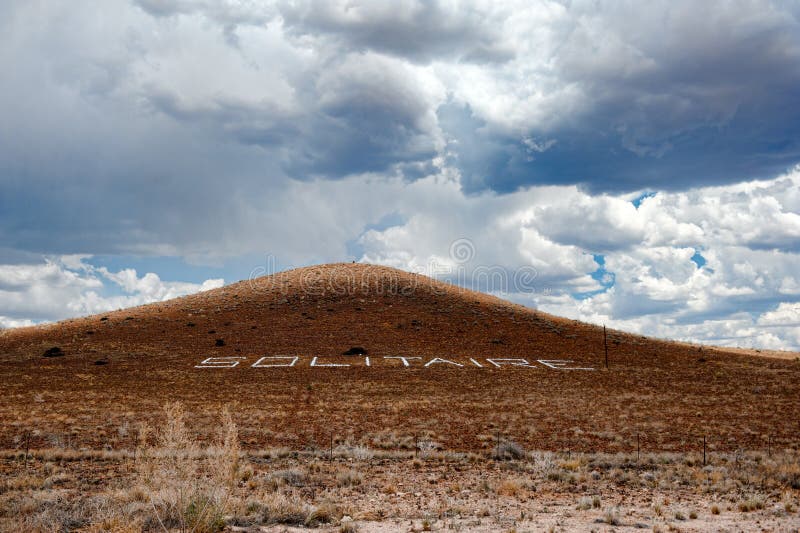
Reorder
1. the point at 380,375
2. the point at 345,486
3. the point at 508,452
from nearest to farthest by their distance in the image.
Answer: the point at 345,486 → the point at 508,452 → the point at 380,375

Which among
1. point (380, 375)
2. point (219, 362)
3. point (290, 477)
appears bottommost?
point (290, 477)

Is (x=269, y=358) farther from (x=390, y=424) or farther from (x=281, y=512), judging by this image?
(x=281, y=512)

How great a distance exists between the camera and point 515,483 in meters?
14.7

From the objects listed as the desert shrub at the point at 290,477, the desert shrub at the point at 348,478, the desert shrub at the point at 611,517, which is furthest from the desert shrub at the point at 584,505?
the desert shrub at the point at 290,477

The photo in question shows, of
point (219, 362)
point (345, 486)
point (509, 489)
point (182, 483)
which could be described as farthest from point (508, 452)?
point (219, 362)

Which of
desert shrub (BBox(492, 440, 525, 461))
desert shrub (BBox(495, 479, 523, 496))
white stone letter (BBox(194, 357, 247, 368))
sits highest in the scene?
white stone letter (BBox(194, 357, 247, 368))

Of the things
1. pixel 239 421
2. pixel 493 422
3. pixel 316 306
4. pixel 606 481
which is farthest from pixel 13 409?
pixel 316 306

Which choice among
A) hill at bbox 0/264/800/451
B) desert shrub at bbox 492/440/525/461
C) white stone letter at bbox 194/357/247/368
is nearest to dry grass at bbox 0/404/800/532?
desert shrub at bbox 492/440/525/461

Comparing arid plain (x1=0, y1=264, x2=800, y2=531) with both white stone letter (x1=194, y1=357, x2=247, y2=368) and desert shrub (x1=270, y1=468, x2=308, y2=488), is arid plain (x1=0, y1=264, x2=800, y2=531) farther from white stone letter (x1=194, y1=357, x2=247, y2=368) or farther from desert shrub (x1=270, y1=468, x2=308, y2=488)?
white stone letter (x1=194, y1=357, x2=247, y2=368)

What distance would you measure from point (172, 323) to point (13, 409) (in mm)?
40282

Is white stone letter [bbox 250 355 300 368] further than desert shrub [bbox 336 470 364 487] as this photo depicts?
Yes

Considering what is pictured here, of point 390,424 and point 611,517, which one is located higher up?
point 611,517

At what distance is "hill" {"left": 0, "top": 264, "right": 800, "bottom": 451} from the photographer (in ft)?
82.8

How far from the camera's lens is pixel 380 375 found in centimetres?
4541
